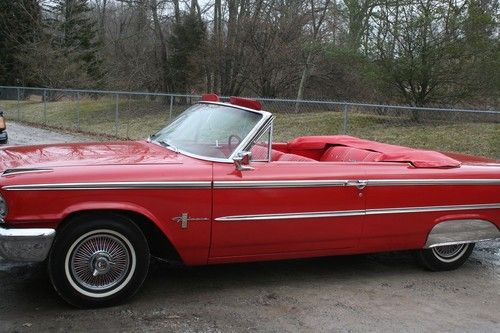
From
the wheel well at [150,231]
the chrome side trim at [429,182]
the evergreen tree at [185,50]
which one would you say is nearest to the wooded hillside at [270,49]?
the evergreen tree at [185,50]

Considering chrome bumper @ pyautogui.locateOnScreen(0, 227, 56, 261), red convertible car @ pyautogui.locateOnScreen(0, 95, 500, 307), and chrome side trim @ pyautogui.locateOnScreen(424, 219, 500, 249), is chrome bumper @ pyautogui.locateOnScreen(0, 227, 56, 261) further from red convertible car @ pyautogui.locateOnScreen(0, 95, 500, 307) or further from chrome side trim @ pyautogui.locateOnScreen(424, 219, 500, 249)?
chrome side trim @ pyautogui.locateOnScreen(424, 219, 500, 249)

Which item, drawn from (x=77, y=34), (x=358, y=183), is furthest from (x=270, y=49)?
(x=358, y=183)

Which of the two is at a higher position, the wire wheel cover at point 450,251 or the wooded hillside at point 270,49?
the wooded hillside at point 270,49

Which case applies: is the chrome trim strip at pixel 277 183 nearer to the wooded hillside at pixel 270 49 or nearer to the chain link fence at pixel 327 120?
the chain link fence at pixel 327 120

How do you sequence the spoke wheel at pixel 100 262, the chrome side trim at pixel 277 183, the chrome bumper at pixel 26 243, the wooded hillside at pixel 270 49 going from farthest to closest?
1. the wooded hillside at pixel 270 49
2. the chrome side trim at pixel 277 183
3. the spoke wheel at pixel 100 262
4. the chrome bumper at pixel 26 243

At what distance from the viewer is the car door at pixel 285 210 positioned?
13.8 ft

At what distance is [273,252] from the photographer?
4.46 meters

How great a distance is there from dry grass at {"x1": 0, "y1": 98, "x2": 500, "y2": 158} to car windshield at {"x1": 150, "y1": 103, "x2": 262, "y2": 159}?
8685 mm

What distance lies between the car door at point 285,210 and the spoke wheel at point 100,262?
0.66 meters

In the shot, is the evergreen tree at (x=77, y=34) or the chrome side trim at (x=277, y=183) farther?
the evergreen tree at (x=77, y=34)

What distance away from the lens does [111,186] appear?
386 cm

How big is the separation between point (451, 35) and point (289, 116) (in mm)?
5403

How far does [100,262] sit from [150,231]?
0.49m

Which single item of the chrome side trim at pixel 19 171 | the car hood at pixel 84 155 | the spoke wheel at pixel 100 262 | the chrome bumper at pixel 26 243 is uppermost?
the car hood at pixel 84 155
